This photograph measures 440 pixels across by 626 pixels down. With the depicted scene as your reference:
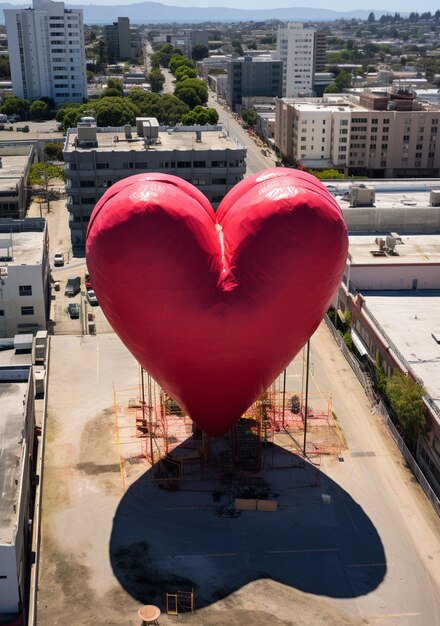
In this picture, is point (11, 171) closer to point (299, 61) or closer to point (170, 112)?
point (170, 112)

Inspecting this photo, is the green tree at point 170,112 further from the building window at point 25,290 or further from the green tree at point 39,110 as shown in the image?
the building window at point 25,290

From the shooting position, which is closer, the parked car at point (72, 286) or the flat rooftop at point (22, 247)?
the flat rooftop at point (22, 247)

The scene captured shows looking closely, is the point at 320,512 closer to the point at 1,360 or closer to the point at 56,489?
the point at 56,489

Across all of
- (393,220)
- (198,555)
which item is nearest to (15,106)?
(393,220)

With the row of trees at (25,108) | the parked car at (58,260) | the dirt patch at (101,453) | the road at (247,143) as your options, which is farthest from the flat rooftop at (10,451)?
the row of trees at (25,108)

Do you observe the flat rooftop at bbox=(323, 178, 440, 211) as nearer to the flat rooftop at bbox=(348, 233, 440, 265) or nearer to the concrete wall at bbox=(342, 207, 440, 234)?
the concrete wall at bbox=(342, 207, 440, 234)

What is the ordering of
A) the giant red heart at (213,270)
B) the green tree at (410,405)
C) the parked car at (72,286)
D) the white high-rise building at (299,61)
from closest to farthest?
the giant red heart at (213,270), the green tree at (410,405), the parked car at (72,286), the white high-rise building at (299,61)

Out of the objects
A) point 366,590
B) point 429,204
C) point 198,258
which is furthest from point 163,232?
point 429,204
